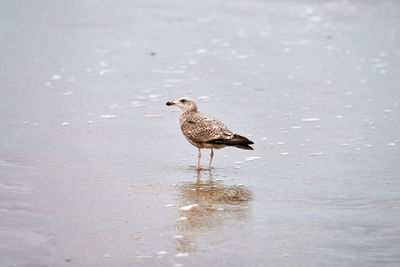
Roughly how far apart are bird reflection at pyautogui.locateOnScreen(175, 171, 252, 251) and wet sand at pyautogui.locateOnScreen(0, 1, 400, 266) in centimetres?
2

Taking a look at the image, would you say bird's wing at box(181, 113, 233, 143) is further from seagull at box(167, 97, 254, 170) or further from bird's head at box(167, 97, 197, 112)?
bird's head at box(167, 97, 197, 112)

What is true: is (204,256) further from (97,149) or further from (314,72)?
(314,72)

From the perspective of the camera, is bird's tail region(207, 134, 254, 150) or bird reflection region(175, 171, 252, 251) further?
bird's tail region(207, 134, 254, 150)

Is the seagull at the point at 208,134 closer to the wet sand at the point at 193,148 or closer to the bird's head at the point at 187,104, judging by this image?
the bird's head at the point at 187,104

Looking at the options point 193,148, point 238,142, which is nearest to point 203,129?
point 238,142

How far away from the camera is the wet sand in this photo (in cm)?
535

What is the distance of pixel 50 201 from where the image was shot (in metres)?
6.17

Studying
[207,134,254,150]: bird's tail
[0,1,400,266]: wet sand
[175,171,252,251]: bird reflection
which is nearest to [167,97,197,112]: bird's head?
[0,1,400,266]: wet sand

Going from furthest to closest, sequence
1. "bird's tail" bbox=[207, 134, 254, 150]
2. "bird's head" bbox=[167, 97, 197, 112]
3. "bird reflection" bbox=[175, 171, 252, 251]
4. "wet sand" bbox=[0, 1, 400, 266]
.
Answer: "bird's head" bbox=[167, 97, 197, 112], "bird's tail" bbox=[207, 134, 254, 150], "bird reflection" bbox=[175, 171, 252, 251], "wet sand" bbox=[0, 1, 400, 266]

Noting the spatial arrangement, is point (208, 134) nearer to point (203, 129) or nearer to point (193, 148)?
point (203, 129)

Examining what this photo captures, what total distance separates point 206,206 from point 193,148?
2144mm

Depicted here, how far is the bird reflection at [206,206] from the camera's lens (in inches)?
219

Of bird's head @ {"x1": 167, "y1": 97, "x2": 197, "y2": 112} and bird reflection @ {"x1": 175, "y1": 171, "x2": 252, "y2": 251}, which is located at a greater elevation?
bird's head @ {"x1": 167, "y1": 97, "x2": 197, "y2": 112}

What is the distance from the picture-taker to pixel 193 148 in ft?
27.1
